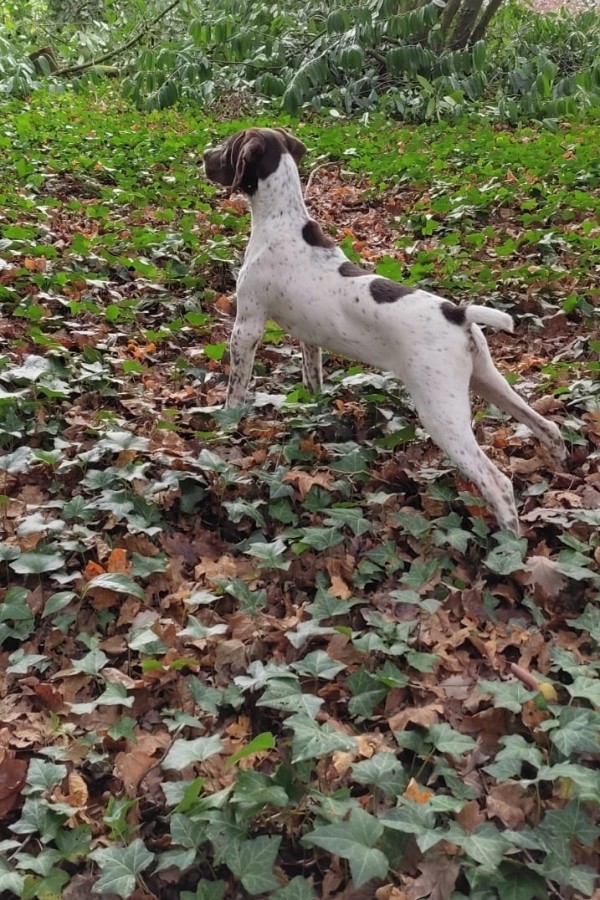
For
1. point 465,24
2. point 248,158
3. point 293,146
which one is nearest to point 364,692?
point 248,158

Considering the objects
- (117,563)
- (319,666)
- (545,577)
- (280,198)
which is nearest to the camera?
(319,666)

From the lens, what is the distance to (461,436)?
3467 millimetres

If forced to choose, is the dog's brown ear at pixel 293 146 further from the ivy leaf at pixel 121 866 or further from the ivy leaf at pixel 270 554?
the ivy leaf at pixel 121 866

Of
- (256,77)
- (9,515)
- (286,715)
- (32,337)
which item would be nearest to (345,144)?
(256,77)

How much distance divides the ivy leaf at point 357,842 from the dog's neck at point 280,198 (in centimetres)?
317

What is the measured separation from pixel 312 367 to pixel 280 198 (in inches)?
39.6

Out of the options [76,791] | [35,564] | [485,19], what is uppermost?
[485,19]

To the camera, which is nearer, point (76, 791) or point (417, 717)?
point (76, 791)

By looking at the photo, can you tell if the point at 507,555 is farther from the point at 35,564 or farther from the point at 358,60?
Answer: the point at 358,60

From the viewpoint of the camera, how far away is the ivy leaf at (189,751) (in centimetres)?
228

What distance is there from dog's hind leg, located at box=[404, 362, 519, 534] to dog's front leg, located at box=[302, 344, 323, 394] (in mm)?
1224

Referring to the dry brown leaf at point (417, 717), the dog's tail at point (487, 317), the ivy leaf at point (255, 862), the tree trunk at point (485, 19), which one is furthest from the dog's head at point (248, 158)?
the tree trunk at point (485, 19)

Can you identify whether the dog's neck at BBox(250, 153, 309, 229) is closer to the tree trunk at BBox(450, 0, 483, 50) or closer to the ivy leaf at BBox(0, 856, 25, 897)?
the ivy leaf at BBox(0, 856, 25, 897)

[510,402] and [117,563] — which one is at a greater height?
[510,402]
